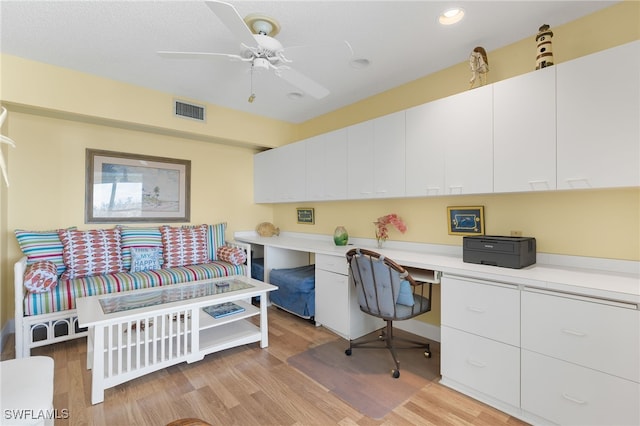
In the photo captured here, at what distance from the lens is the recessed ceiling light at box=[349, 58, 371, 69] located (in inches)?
98.3

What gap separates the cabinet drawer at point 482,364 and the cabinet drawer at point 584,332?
156mm

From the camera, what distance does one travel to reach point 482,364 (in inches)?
71.4

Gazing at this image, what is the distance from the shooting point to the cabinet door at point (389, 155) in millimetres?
2576

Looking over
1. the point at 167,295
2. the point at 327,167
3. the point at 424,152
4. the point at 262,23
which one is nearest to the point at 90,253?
the point at 167,295

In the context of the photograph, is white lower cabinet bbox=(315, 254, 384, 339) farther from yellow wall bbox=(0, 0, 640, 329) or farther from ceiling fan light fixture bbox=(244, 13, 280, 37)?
ceiling fan light fixture bbox=(244, 13, 280, 37)

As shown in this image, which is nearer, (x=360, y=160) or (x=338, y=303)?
(x=338, y=303)

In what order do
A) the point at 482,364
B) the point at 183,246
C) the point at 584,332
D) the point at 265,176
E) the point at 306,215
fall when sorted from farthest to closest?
the point at 265,176 → the point at 306,215 → the point at 183,246 → the point at 482,364 → the point at 584,332

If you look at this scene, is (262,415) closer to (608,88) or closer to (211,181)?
(608,88)

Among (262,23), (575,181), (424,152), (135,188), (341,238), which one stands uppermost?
(262,23)

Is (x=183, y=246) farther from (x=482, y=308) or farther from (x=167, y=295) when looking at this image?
(x=482, y=308)

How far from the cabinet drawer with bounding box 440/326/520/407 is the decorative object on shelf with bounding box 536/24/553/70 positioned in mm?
1796

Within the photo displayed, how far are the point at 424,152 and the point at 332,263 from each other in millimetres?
1298

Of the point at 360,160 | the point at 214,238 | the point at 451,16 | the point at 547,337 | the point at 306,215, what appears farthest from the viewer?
the point at 306,215

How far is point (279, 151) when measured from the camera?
13.2ft
